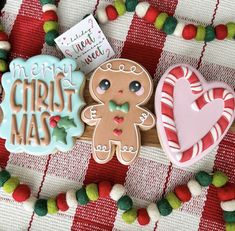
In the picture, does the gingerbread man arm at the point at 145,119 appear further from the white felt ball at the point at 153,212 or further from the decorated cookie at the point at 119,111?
the white felt ball at the point at 153,212

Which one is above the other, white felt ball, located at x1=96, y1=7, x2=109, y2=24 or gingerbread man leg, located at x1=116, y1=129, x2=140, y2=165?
white felt ball, located at x1=96, y1=7, x2=109, y2=24

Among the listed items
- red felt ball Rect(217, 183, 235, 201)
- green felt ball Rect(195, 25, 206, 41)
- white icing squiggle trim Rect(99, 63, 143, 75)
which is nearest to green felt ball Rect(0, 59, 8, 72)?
white icing squiggle trim Rect(99, 63, 143, 75)

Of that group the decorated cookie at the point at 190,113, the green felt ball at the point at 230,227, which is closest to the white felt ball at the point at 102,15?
the decorated cookie at the point at 190,113

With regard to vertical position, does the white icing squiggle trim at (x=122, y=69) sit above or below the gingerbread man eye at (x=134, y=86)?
above

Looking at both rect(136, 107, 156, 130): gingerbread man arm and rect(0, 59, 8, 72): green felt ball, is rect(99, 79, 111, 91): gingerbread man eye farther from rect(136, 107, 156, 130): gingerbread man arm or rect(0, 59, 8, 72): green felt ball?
rect(0, 59, 8, 72): green felt ball

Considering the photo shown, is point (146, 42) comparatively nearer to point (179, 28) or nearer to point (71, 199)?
point (179, 28)

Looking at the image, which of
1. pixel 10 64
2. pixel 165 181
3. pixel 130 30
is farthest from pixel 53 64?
pixel 165 181
